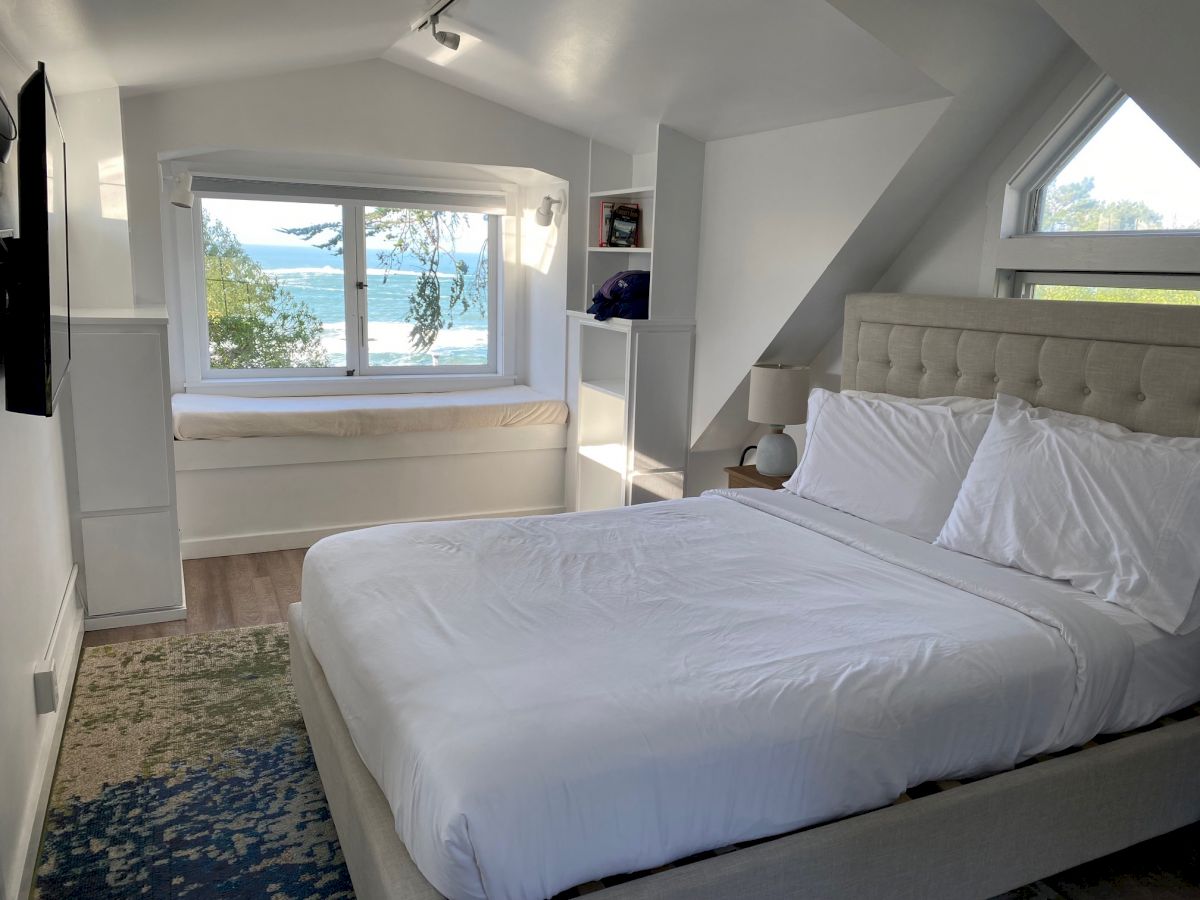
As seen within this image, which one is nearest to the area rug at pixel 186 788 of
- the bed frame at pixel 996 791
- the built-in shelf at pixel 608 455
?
the bed frame at pixel 996 791

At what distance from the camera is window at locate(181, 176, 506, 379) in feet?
15.6

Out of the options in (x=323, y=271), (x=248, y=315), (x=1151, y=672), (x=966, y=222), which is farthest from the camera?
(x=323, y=271)

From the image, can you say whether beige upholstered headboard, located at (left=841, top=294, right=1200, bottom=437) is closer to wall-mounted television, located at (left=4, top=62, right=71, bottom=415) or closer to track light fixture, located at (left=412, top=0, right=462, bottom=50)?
track light fixture, located at (left=412, top=0, right=462, bottom=50)

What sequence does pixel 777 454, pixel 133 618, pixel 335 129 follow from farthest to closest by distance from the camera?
pixel 335 129 < pixel 777 454 < pixel 133 618

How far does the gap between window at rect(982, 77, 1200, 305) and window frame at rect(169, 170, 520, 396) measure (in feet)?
9.62

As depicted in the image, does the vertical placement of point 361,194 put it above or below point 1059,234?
above

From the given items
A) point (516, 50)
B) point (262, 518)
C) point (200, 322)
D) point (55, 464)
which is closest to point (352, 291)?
point (200, 322)

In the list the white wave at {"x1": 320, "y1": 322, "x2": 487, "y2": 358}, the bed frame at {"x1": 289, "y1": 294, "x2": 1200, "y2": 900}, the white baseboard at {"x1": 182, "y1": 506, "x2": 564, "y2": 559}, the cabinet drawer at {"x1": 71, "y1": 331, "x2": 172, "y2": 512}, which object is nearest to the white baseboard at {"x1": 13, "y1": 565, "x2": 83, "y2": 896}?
the cabinet drawer at {"x1": 71, "y1": 331, "x2": 172, "y2": 512}

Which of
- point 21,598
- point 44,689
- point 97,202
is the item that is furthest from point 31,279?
point 97,202

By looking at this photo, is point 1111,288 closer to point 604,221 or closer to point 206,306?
point 604,221

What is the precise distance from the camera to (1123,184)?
9.41ft

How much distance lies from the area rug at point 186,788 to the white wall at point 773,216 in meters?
2.20

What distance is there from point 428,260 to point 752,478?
2.49 metres

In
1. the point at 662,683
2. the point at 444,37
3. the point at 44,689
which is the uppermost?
the point at 444,37
